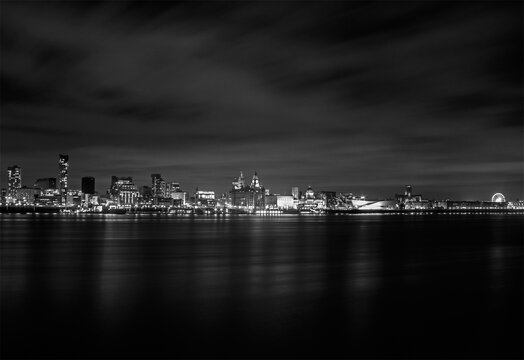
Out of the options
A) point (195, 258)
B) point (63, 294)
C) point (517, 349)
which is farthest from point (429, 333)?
point (195, 258)

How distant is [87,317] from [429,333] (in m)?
10.0

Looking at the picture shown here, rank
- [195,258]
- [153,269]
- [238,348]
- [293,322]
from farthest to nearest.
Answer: [195,258], [153,269], [293,322], [238,348]

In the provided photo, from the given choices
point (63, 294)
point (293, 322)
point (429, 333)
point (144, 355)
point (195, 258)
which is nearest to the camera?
point (144, 355)

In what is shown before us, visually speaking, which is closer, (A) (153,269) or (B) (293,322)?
(B) (293,322)

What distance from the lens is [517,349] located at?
12531 mm

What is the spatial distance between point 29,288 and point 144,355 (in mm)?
11265

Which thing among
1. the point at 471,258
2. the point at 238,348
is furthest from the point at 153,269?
the point at 471,258

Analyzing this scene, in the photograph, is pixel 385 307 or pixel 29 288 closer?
pixel 385 307

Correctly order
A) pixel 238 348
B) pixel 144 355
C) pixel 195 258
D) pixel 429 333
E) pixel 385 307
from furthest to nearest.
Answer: pixel 195 258, pixel 385 307, pixel 429 333, pixel 238 348, pixel 144 355

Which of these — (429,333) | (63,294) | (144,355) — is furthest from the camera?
(63,294)

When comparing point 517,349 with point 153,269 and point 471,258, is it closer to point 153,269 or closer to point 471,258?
point 153,269

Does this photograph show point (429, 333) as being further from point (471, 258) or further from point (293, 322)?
point (471, 258)

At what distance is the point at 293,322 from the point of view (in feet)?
49.8

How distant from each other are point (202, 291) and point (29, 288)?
23.1 feet
